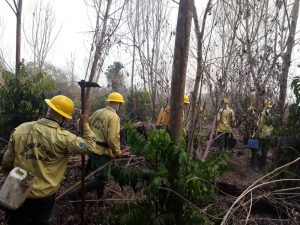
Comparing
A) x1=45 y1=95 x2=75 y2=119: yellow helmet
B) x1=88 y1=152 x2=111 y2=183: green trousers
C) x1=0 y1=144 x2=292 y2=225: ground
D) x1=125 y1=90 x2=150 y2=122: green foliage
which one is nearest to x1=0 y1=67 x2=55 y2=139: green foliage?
x1=0 y1=144 x2=292 y2=225: ground

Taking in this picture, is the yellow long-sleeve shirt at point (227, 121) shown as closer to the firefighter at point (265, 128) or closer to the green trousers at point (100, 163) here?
the firefighter at point (265, 128)

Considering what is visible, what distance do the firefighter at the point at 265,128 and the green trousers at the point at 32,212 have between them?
584 centimetres

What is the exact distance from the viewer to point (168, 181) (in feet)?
10.8

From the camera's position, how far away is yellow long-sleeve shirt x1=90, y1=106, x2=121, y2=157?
206 inches

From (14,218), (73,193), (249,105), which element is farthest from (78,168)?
(249,105)

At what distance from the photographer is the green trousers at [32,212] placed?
12.0 feet

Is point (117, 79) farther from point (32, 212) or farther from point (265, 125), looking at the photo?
point (32, 212)

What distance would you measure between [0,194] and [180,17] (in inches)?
94.9

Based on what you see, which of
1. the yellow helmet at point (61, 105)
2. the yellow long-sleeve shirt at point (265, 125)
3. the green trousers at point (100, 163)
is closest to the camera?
the yellow helmet at point (61, 105)

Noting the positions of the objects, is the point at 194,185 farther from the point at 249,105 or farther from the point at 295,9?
the point at 295,9

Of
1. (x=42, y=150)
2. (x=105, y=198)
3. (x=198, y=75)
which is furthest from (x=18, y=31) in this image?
(x=198, y=75)

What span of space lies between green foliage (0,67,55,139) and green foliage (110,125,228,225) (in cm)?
434

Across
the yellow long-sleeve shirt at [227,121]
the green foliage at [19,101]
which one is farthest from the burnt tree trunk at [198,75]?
the yellow long-sleeve shirt at [227,121]

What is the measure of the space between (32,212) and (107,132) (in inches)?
70.2
